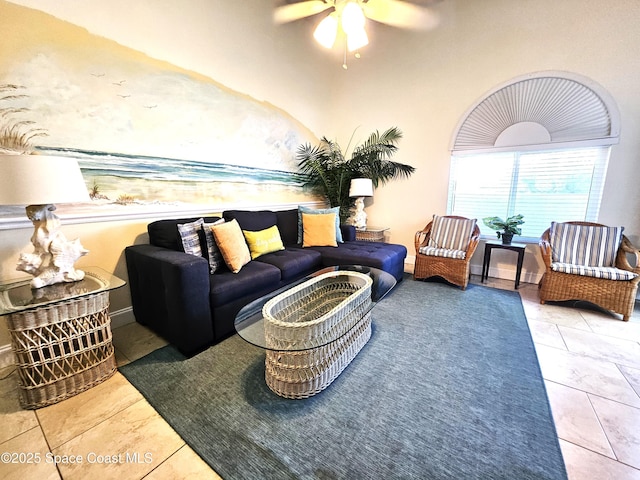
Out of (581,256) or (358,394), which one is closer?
(358,394)

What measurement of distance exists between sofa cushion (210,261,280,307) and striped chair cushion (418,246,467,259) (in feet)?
6.33

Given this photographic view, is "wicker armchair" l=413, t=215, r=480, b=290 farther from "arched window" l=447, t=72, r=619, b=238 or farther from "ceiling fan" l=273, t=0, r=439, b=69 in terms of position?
"ceiling fan" l=273, t=0, r=439, b=69

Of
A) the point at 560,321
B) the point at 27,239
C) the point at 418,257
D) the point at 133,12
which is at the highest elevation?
the point at 133,12

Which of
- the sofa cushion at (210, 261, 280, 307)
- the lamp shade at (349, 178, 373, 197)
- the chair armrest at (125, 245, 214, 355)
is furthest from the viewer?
the lamp shade at (349, 178, 373, 197)

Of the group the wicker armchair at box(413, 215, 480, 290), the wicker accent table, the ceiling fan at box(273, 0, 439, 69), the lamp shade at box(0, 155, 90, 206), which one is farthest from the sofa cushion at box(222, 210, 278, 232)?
the wicker armchair at box(413, 215, 480, 290)

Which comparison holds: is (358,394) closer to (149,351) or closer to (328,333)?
(328,333)

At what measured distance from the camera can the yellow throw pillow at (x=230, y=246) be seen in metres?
2.20

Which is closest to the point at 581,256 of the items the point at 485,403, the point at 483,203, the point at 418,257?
the point at 483,203

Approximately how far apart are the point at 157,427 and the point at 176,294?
73 cm

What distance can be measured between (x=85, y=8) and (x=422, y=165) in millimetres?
3850

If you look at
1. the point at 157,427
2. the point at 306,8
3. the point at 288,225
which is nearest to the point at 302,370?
the point at 157,427

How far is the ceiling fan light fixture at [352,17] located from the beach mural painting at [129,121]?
1424 millimetres

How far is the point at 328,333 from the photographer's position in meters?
1.48

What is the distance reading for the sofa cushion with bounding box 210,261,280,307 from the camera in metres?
1.90
